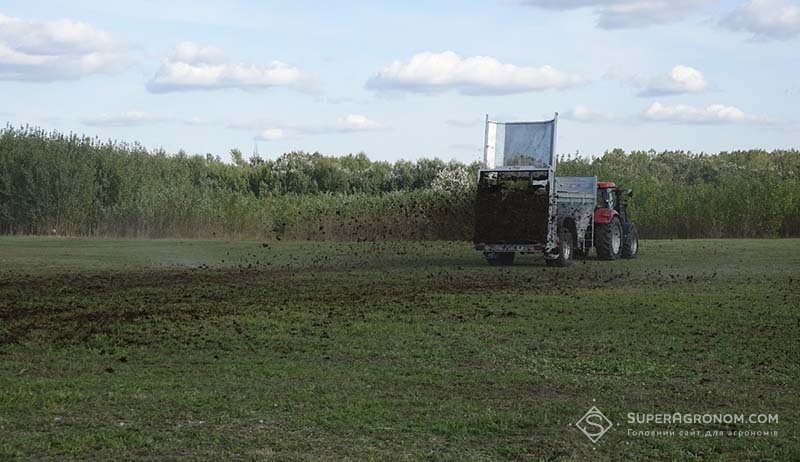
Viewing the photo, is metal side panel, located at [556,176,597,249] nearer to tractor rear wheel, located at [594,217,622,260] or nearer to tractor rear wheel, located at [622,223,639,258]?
tractor rear wheel, located at [594,217,622,260]

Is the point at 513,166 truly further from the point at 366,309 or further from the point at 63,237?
the point at 63,237

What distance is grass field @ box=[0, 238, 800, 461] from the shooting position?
7.86m

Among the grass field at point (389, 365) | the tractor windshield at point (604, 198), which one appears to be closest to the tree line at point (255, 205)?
the tractor windshield at point (604, 198)

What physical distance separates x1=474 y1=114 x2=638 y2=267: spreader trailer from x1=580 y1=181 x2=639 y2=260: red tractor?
64cm

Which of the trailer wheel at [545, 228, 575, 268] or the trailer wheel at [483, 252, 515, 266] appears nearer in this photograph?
the trailer wheel at [545, 228, 575, 268]

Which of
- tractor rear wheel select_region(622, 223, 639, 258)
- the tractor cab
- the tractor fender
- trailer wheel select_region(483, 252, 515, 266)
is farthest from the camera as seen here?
the tractor cab

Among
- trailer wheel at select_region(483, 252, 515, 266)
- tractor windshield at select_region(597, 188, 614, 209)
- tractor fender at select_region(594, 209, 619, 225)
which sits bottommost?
trailer wheel at select_region(483, 252, 515, 266)

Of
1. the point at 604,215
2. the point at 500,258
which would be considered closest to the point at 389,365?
the point at 500,258

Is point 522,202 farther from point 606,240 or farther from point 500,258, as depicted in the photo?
point 606,240

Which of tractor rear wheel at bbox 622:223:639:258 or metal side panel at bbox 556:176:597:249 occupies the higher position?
metal side panel at bbox 556:176:597:249

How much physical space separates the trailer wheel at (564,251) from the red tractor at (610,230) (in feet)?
4.96

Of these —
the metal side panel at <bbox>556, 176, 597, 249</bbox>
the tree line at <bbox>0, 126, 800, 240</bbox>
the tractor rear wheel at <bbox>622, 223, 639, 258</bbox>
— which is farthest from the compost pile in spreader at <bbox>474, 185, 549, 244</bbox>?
the tree line at <bbox>0, 126, 800, 240</bbox>

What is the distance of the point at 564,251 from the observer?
85.1 ft

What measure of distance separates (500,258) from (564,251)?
1738 millimetres
